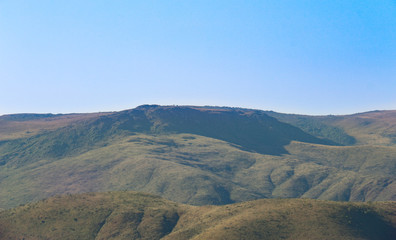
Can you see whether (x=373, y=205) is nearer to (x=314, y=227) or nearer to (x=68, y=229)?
(x=314, y=227)

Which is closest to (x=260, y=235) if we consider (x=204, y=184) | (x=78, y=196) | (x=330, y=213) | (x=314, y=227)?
(x=314, y=227)

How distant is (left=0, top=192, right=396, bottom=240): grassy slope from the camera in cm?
7075

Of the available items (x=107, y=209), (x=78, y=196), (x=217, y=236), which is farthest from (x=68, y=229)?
(x=217, y=236)

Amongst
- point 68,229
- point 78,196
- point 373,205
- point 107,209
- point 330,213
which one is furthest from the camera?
point 78,196

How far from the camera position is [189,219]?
88812mm

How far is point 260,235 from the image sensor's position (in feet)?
227

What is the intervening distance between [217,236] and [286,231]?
44.9 feet

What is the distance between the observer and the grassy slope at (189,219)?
232 feet

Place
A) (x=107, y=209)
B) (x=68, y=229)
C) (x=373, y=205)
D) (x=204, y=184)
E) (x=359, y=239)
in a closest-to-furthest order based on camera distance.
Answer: (x=359, y=239)
(x=373, y=205)
(x=68, y=229)
(x=107, y=209)
(x=204, y=184)

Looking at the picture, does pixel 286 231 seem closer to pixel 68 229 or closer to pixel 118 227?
pixel 118 227

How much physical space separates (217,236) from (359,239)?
27028 mm

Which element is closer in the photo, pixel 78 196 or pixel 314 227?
pixel 314 227

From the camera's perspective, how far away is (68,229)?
8700 centimetres

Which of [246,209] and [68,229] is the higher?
[246,209]
